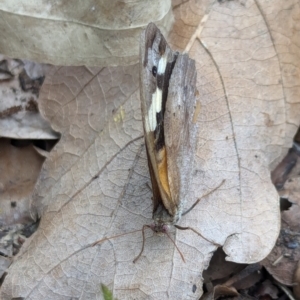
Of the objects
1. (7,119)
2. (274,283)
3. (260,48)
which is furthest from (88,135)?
(274,283)

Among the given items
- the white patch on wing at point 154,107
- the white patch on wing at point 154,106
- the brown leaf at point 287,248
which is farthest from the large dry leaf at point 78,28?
the brown leaf at point 287,248

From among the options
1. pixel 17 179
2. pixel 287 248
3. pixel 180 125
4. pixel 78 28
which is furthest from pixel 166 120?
pixel 17 179

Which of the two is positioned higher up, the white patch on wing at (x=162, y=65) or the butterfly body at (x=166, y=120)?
the white patch on wing at (x=162, y=65)

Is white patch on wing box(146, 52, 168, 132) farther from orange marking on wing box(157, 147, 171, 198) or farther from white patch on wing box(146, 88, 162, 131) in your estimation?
orange marking on wing box(157, 147, 171, 198)

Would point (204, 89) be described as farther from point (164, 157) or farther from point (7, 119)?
point (7, 119)

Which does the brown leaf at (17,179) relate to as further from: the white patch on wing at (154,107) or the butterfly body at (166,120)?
the white patch on wing at (154,107)

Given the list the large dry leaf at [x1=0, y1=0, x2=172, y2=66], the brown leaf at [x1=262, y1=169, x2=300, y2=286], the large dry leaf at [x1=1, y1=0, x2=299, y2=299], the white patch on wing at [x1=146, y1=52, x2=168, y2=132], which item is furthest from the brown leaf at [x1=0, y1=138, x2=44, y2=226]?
the brown leaf at [x1=262, y1=169, x2=300, y2=286]

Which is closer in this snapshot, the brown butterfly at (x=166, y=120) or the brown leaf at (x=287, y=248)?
the brown butterfly at (x=166, y=120)
